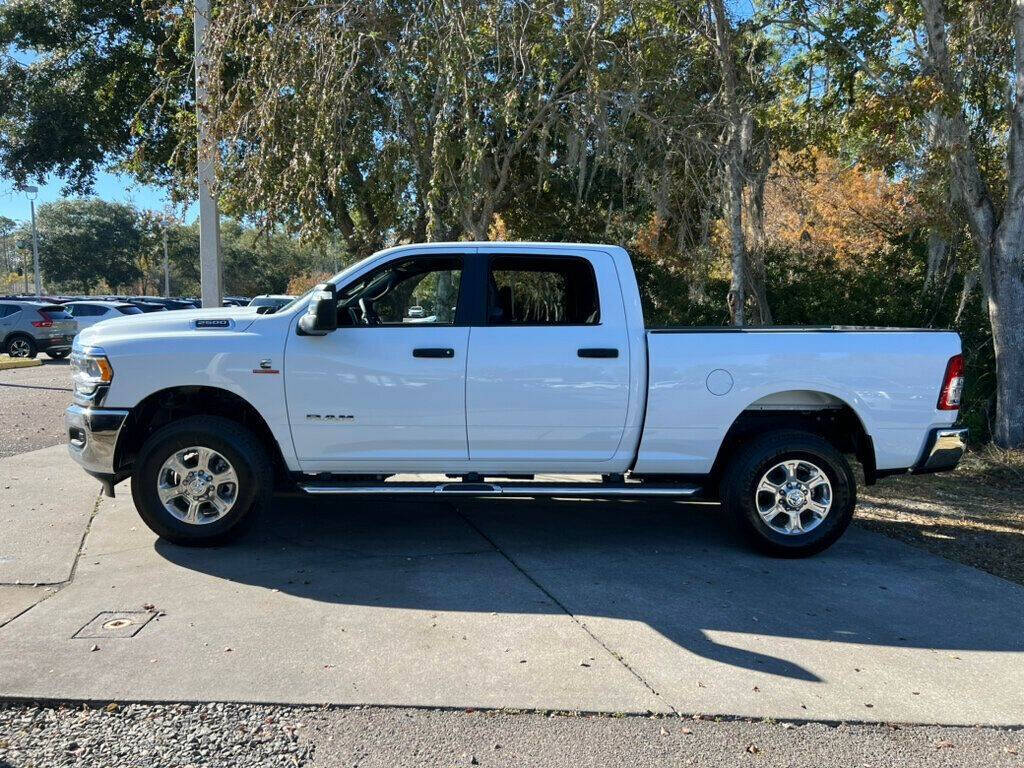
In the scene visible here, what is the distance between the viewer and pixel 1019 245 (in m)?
8.90

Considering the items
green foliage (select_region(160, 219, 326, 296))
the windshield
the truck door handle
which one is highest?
green foliage (select_region(160, 219, 326, 296))

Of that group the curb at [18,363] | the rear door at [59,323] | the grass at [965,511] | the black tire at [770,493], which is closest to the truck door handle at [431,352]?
the black tire at [770,493]

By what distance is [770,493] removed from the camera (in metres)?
5.95

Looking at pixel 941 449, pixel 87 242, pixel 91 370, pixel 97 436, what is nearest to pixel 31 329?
pixel 91 370

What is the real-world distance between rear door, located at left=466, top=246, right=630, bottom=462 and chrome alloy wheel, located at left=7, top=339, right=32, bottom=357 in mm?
23111

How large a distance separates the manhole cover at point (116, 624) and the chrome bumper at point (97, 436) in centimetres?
132

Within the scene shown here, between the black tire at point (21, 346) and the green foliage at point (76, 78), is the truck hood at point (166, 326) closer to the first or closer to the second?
the green foliage at point (76, 78)

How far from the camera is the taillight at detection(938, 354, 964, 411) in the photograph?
19.1ft

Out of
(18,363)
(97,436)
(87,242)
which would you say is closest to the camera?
(97,436)

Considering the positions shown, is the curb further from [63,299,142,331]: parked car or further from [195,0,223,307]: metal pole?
[195,0,223,307]: metal pole

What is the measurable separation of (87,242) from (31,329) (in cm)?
4032

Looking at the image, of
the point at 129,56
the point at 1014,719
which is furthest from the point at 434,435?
the point at 129,56

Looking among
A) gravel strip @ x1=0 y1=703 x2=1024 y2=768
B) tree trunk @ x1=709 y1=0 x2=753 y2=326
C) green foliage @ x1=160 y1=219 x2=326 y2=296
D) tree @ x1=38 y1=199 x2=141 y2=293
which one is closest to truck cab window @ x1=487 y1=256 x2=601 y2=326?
gravel strip @ x1=0 y1=703 x2=1024 y2=768

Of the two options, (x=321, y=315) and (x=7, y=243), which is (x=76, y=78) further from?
(x=7, y=243)
